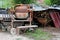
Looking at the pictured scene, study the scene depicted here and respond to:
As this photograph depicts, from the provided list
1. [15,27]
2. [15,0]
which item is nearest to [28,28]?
[15,27]

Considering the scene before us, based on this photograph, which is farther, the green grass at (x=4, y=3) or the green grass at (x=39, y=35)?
the green grass at (x=4, y=3)

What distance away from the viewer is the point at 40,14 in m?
11.3

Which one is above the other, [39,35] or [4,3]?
[4,3]

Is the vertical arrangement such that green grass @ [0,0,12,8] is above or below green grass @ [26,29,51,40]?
above

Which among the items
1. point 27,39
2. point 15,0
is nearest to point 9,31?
point 27,39

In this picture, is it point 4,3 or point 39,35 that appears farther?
point 4,3

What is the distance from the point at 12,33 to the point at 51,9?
2917mm

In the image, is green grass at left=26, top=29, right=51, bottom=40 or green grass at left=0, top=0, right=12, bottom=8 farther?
green grass at left=0, top=0, right=12, bottom=8

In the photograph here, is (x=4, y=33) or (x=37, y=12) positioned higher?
(x=37, y=12)

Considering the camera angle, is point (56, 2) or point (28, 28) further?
point (56, 2)

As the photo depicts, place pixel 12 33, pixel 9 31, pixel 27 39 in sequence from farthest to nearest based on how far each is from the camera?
pixel 9 31 → pixel 12 33 → pixel 27 39

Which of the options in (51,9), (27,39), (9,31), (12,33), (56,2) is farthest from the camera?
(56,2)

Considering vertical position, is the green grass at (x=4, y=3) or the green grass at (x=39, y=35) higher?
the green grass at (x=4, y=3)

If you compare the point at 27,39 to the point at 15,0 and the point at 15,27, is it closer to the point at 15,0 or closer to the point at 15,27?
the point at 15,27
